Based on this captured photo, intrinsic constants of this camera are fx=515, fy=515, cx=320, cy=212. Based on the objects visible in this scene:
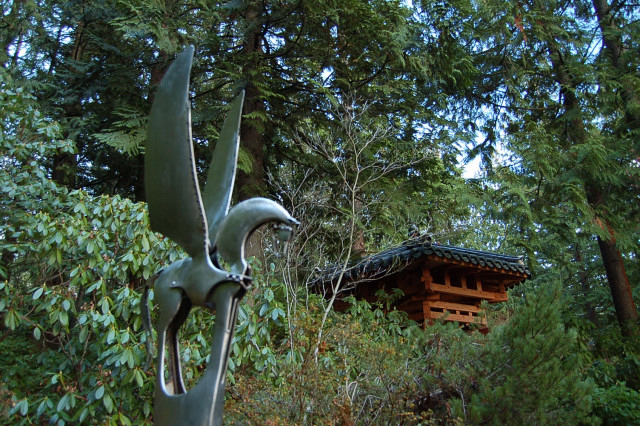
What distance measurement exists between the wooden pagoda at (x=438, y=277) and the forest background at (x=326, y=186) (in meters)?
0.45

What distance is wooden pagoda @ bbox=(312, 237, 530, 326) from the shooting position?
8.23 m

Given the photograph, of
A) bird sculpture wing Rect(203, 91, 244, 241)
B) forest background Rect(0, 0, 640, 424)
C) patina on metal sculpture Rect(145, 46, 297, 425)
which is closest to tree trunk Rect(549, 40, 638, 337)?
forest background Rect(0, 0, 640, 424)

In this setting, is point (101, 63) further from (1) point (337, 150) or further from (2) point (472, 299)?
(2) point (472, 299)

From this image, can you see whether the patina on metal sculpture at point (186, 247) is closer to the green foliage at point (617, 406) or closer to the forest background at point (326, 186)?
the forest background at point (326, 186)

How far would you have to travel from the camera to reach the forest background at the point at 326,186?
4.97 m

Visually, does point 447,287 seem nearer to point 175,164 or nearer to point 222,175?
point 222,175

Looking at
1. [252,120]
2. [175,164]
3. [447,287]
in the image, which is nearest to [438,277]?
[447,287]

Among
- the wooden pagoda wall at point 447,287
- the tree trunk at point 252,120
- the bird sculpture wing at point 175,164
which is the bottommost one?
the bird sculpture wing at point 175,164

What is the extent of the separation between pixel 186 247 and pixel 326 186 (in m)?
5.33

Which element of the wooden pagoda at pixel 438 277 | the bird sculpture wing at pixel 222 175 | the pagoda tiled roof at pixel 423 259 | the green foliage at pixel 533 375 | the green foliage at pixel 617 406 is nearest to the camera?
the bird sculpture wing at pixel 222 175

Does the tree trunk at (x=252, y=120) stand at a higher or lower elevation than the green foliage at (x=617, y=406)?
higher

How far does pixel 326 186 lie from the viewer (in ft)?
27.2

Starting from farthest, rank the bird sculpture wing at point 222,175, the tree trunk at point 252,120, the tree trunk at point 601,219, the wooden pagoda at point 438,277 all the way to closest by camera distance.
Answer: the tree trunk at point 601,219 < the wooden pagoda at point 438,277 < the tree trunk at point 252,120 < the bird sculpture wing at point 222,175

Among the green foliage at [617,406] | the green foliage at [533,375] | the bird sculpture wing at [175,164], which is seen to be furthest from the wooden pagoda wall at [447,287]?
the bird sculpture wing at [175,164]
